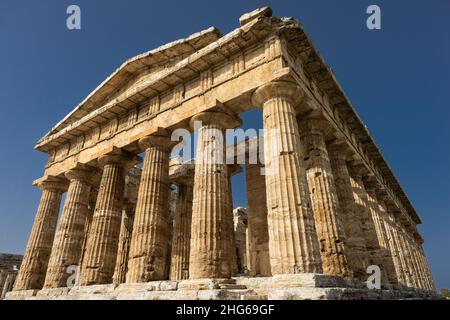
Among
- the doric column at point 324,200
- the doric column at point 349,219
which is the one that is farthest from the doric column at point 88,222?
the doric column at point 349,219

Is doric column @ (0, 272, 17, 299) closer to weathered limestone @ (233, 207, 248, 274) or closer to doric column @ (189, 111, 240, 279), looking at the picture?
weathered limestone @ (233, 207, 248, 274)

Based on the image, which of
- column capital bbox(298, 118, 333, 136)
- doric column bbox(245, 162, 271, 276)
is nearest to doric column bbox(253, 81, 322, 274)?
column capital bbox(298, 118, 333, 136)

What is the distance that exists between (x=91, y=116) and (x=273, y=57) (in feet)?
31.6

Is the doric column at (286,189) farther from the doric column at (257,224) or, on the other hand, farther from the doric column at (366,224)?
the doric column at (366,224)

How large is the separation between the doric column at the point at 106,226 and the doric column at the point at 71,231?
3.91 ft

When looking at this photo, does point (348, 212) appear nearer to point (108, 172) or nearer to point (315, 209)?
point (315, 209)

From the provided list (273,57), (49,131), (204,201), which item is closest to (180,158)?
(49,131)

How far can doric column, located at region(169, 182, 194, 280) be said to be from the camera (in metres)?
14.1

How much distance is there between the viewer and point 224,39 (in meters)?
10.2

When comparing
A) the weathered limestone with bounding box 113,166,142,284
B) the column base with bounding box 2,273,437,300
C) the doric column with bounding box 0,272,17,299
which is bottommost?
the column base with bounding box 2,273,437,300

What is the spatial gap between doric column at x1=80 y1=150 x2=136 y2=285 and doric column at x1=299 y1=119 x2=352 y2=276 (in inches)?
322

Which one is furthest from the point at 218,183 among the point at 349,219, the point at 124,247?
the point at 124,247

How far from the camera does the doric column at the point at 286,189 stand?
22.7 feet
